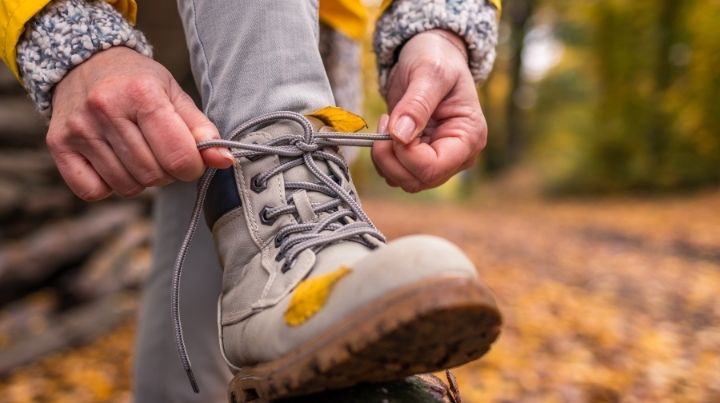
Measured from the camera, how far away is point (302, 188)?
3.42 ft

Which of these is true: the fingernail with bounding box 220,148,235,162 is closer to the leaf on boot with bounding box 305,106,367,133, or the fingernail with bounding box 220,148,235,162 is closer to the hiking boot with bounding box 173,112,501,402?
the hiking boot with bounding box 173,112,501,402

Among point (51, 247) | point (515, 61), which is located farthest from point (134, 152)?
point (515, 61)

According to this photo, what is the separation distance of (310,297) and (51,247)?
256 cm

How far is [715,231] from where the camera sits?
695 cm

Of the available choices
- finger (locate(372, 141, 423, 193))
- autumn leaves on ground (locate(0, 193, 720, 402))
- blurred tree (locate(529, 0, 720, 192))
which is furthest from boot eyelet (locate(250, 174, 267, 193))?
blurred tree (locate(529, 0, 720, 192))

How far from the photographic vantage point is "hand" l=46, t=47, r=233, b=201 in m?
0.94

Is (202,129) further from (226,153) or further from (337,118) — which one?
(337,118)

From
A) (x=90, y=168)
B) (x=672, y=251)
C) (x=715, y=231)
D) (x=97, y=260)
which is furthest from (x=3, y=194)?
(x=715, y=231)

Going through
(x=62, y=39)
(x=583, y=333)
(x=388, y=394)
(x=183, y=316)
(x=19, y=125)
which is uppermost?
(x=62, y=39)

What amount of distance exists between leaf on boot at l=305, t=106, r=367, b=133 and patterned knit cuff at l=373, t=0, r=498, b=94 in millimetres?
263

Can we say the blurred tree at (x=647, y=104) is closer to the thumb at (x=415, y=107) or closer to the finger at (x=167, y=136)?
the thumb at (x=415, y=107)

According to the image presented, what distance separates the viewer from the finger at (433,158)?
3.57ft

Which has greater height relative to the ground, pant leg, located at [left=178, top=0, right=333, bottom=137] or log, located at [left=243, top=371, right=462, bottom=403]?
pant leg, located at [left=178, top=0, right=333, bottom=137]

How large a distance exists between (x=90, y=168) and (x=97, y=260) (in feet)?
8.60
